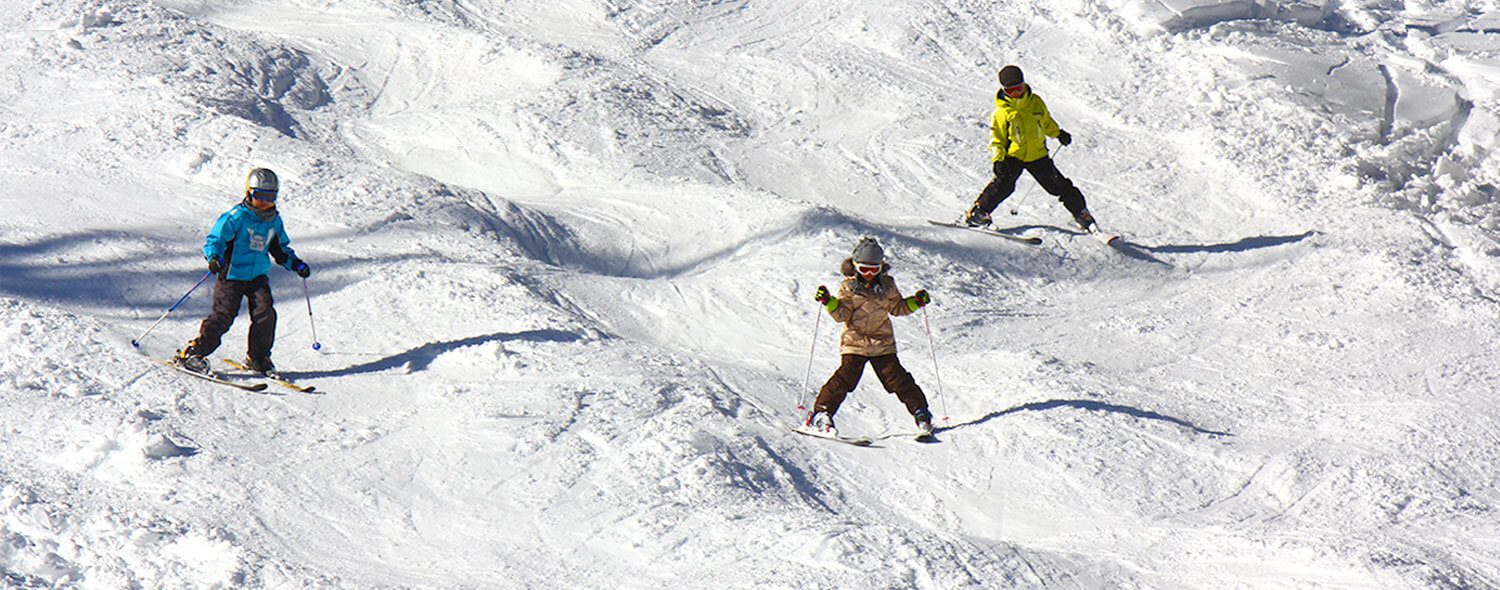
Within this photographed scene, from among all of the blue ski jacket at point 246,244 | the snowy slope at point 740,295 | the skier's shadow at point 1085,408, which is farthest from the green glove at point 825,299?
the blue ski jacket at point 246,244

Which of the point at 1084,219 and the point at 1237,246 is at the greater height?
the point at 1084,219

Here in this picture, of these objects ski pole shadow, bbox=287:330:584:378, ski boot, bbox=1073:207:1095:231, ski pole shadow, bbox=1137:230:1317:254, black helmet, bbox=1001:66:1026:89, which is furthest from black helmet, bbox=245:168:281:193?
ski pole shadow, bbox=1137:230:1317:254

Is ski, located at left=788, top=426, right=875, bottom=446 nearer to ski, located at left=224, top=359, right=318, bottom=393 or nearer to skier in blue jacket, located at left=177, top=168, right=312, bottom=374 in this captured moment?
ski, located at left=224, top=359, right=318, bottom=393

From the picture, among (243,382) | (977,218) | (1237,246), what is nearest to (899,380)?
(977,218)

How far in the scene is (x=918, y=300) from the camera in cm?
623

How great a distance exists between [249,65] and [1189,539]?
10750 millimetres

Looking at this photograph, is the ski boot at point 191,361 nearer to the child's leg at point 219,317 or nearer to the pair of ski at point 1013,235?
the child's leg at point 219,317

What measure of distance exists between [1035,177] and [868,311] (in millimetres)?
3776

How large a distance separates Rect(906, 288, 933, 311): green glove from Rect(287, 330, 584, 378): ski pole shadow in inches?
86.6

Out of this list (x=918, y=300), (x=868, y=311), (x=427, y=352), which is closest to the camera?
(x=918, y=300)

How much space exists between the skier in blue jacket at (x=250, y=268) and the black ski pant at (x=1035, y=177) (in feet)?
18.1

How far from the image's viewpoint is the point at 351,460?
577cm

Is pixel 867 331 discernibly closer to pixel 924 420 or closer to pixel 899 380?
pixel 899 380

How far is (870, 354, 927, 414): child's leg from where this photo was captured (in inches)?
257
